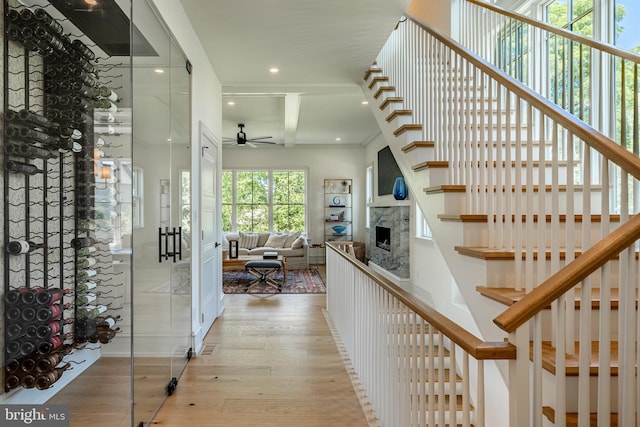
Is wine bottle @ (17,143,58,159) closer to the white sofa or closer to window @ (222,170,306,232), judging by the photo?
the white sofa

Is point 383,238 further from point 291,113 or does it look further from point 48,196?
point 48,196

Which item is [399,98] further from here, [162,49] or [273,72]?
[162,49]

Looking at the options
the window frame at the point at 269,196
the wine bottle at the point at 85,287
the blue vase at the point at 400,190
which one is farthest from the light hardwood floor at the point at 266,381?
the window frame at the point at 269,196

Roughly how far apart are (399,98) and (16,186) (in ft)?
9.48

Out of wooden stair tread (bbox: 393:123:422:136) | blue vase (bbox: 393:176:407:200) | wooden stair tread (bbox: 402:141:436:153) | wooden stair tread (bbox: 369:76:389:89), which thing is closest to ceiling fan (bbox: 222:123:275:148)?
blue vase (bbox: 393:176:407:200)

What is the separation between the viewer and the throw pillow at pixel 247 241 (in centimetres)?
864

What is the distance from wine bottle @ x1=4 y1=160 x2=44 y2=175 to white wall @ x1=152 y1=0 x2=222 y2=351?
1.59 metres

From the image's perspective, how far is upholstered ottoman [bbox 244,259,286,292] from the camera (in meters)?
6.23

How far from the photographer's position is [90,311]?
5.58ft

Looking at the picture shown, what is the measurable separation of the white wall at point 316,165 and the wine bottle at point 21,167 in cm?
787

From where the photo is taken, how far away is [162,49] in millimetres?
2525

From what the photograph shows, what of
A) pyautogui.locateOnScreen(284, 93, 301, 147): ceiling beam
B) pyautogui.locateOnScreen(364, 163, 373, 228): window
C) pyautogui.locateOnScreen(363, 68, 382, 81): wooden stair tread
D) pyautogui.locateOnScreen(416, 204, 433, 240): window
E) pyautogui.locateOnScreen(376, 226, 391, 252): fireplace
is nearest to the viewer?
pyautogui.locateOnScreen(363, 68, 382, 81): wooden stair tread

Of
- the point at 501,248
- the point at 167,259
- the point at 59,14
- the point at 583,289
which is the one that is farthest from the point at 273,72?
the point at 583,289

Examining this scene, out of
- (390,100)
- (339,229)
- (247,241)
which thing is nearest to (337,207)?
(339,229)
